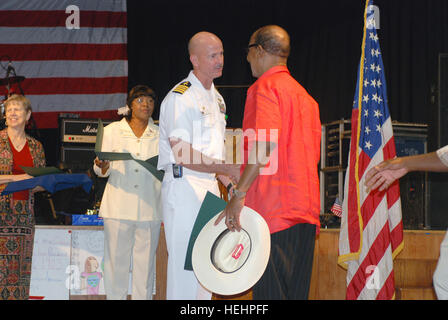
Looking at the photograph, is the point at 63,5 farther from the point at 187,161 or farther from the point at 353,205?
the point at 187,161

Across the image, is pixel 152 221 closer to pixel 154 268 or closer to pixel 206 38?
pixel 154 268

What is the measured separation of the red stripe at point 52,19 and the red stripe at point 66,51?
9.8 inches

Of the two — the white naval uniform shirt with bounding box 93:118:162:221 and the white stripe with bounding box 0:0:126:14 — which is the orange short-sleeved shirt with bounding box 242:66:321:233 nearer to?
the white naval uniform shirt with bounding box 93:118:162:221

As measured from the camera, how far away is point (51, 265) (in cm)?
440

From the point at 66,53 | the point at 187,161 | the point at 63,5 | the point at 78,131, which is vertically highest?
the point at 63,5

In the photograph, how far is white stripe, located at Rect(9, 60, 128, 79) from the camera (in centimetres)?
703

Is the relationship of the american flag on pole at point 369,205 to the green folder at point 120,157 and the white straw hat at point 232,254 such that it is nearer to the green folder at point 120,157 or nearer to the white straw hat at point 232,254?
the green folder at point 120,157

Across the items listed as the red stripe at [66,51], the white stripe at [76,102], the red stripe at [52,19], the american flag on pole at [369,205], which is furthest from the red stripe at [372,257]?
the red stripe at [52,19]

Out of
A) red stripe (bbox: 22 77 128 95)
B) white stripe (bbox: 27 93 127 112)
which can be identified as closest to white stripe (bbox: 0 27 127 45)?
red stripe (bbox: 22 77 128 95)

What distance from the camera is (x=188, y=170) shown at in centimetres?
291

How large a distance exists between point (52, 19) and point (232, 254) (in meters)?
5.33

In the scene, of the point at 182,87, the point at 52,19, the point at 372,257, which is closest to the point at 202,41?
the point at 182,87

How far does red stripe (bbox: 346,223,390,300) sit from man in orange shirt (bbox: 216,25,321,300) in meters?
1.56
